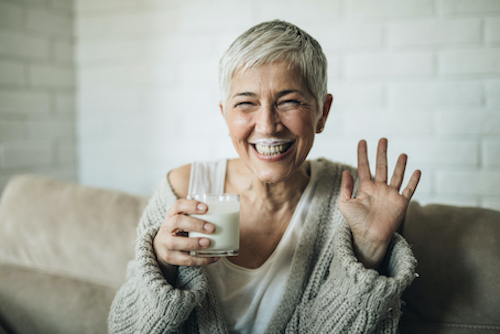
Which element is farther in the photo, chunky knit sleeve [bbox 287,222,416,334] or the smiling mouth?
the smiling mouth

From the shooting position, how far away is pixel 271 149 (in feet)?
4.02

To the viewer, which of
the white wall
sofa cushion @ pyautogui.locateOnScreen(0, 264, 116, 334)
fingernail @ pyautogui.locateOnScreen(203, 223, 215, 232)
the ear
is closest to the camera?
fingernail @ pyautogui.locateOnScreen(203, 223, 215, 232)

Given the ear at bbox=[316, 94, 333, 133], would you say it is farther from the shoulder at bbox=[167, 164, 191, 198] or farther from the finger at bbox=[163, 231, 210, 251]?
the finger at bbox=[163, 231, 210, 251]

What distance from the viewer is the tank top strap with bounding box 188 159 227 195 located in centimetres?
141

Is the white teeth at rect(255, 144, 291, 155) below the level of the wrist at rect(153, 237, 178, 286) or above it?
above

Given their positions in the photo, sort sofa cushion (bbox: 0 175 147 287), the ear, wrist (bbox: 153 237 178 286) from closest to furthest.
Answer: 1. wrist (bbox: 153 237 178 286)
2. the ear
3. sofa cushion (bbox: 0 175 147 287)

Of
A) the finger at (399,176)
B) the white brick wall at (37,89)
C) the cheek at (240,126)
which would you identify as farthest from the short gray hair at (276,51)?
the white brick wall at (37,89)

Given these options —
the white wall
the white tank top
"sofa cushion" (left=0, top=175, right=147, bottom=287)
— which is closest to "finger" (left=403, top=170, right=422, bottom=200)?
the white tank top

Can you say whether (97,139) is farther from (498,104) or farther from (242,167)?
(498,104)

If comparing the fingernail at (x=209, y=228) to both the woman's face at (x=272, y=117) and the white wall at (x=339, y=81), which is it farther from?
the white wall at (x=339, y=81)

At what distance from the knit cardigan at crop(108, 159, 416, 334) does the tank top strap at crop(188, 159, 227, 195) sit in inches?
3.7

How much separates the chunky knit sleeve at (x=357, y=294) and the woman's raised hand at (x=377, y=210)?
40mm

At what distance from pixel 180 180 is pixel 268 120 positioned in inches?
16.4

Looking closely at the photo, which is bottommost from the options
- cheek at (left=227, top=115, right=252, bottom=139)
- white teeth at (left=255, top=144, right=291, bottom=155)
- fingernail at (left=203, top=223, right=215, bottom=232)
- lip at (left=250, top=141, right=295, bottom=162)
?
fingernail at (left=203, top=223, right=215, bottom=232)
